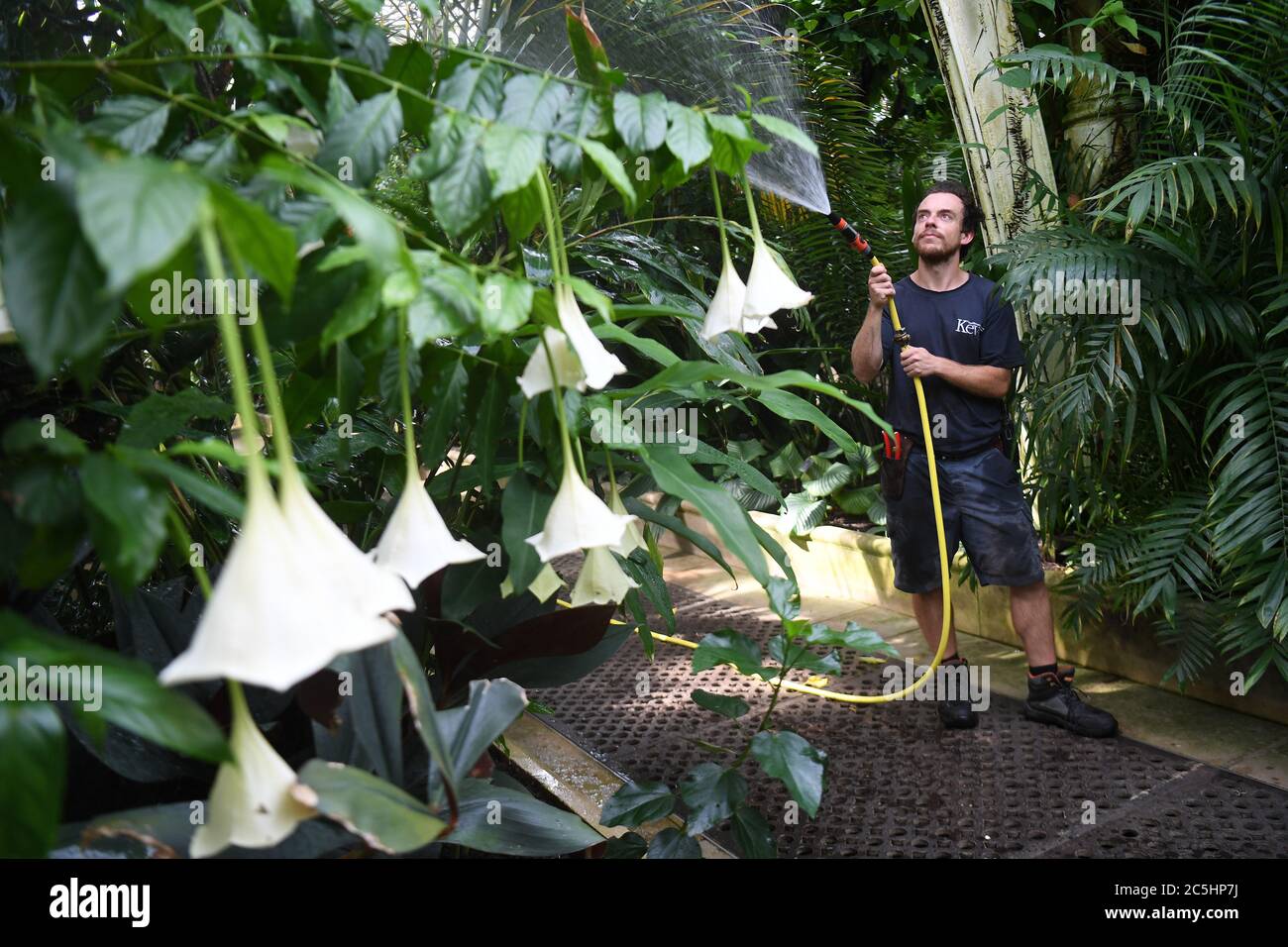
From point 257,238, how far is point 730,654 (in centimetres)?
91

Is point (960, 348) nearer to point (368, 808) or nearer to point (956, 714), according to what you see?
point (956, 714)

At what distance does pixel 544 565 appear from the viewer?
1.06 m

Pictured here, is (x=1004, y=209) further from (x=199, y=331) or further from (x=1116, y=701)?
Result: (x=199, y=331)

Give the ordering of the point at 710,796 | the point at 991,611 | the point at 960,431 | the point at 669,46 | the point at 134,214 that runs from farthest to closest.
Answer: the point at 991,611, the point at 669,46, the point at 960,431, the point at 710,796, the point at 134,214

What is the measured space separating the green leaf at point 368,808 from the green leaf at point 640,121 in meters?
0.54

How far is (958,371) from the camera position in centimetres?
239

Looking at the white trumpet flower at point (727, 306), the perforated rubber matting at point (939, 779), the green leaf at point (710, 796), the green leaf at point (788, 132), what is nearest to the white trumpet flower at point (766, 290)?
the white trumpet flower at point (727, 306)

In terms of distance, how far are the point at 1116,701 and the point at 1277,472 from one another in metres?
0.72

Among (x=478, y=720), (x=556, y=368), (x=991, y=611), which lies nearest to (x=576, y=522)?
(x=556, y=368)

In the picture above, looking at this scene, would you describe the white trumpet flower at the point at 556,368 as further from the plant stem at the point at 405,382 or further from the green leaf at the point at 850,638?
the green leaf at the point at 850,638

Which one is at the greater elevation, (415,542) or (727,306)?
(727,306)

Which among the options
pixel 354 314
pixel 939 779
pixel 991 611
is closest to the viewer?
pixel 354 314

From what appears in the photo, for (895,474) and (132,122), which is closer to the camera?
(132,122)
